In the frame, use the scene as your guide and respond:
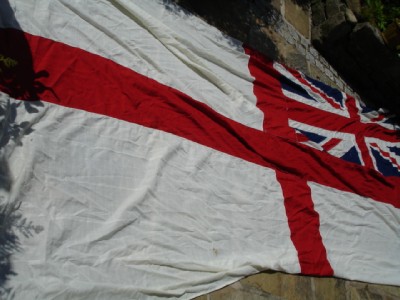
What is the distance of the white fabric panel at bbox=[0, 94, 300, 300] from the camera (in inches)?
58.9

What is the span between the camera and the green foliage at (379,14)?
4.12m

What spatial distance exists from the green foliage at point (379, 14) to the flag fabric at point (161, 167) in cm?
177

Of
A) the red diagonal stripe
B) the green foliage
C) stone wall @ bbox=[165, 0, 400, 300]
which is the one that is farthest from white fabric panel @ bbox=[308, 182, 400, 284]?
the green foliage

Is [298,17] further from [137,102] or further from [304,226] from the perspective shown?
[137,102]

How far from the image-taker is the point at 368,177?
3094mm

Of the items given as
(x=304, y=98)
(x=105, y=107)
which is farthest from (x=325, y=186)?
(x=105, y=107)

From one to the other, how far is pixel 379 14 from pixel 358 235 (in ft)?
9.23

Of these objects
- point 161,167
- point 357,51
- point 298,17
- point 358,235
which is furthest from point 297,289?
point 298,17

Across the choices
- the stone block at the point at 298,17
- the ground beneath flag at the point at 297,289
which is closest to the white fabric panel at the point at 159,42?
the ground beneath flag at the point at 297,289

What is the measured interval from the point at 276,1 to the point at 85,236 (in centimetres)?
346

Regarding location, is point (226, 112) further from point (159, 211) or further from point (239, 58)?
point (159, 211)

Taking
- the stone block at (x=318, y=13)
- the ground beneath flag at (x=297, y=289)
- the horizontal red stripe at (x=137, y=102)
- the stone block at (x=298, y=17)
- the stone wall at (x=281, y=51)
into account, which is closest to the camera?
the horizontal red stripe at (x=137, y=102)

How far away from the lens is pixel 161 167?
1988mm

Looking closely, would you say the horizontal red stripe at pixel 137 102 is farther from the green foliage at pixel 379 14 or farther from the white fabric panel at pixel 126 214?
the green foliage at pixel 379 14
